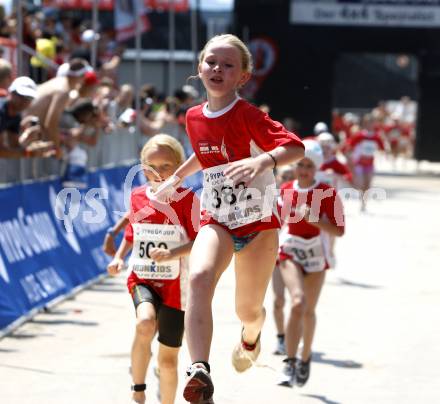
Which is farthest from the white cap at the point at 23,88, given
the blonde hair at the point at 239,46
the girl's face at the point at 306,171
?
the blonde hair at the point at 239,46

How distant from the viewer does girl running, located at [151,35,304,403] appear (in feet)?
18.8

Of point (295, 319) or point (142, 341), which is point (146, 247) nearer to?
point (142, 341)

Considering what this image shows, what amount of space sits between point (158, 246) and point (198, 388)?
1442 millimetres

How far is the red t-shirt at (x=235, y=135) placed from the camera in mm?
5852

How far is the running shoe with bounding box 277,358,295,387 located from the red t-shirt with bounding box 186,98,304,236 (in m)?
2.38

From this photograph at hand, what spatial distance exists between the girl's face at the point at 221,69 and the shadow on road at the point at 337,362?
3.60m

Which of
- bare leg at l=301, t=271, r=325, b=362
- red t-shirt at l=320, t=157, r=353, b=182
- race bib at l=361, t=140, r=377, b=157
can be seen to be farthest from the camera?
race bib at l=361, t=140, r=377, b=157

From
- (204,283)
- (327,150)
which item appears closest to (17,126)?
(327,150)

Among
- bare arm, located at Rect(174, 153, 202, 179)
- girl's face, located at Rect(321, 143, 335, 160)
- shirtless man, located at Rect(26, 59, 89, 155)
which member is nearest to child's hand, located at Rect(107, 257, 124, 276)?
bare arm, located at Rect(174, 153, 202, 179)

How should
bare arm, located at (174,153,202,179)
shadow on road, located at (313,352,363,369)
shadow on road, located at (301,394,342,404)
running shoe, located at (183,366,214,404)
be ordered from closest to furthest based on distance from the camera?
running shoe, located at (183,366,214,404), bare arm, located at (174,153,202,179), shadow on road, located at (301,394,342,404), shadow on road, located at (313,352,363,369)

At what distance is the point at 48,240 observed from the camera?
10.8 meters

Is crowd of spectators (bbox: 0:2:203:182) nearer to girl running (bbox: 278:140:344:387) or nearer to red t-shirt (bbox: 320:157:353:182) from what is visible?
red t-shirt (bbox: 320:157:353:182)

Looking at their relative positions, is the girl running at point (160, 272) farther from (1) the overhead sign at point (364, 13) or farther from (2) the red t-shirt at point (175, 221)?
(1) the overhead sign at point (364, 13)

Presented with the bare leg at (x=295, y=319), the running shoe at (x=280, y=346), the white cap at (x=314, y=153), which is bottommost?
the running shoe at (x=280, y=346)
